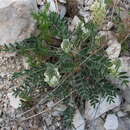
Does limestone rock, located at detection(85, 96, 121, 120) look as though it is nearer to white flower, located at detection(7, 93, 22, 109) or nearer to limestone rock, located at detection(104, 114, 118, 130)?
limestone rock, located at detection(104, 114, 118, 130)

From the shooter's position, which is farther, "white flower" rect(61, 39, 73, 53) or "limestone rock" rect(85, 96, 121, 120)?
"limestone rock" rect(85, 96, 121, 120)

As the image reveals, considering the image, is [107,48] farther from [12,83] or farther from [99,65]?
[12,83]

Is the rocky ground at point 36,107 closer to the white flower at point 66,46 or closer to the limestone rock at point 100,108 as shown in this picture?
the limestone rock at point 100,108

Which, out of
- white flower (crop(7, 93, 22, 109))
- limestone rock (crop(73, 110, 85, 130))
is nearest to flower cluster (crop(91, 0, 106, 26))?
limestone rock (crop(73, 110, 85, 130))

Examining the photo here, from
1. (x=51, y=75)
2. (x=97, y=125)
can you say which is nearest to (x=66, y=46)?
(x=51, y=75)

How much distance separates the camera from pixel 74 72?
263 centimetres

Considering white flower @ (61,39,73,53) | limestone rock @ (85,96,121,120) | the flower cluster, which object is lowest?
limestone rock @ (85,96,121,120)

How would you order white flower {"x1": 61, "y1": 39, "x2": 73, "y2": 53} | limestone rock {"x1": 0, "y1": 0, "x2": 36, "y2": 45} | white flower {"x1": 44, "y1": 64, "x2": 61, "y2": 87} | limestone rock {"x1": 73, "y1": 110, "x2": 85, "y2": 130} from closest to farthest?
white flower {"x1": 44, "y1": 64, "x2": 61, "y2": 87} → white flower {"x1": 61, "y1": 39, "x2": 73, "y2": 53} → limestone rock {"x1": 73, "y1": 110, "x2": 85, "y2": 130} → limestone rock {"x1": 0, "y1": 0, "x2": 36, "y2": 45}

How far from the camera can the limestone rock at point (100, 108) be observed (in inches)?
106

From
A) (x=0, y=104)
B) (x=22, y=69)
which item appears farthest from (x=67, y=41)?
(x=0, y=104)

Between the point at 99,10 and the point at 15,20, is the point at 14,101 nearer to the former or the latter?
the point at 15,20

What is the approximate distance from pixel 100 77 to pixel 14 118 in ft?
2.21

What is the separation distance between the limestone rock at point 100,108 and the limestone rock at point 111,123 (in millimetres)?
60

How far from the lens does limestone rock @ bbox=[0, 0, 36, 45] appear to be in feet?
9.25
